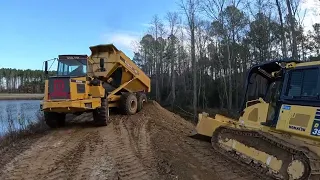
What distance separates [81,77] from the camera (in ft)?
38.5

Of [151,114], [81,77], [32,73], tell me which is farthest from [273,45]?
[32,73]

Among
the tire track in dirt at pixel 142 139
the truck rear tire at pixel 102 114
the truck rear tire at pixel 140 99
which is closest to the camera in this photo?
the tire track in dirt at pixel 142 139

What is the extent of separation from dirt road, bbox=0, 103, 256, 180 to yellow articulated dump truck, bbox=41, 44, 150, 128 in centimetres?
97

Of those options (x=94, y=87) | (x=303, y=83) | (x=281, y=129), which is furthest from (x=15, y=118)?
(x=303, y=83)

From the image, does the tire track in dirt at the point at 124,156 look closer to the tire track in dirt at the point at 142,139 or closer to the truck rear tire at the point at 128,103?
the tire track in dirt at the point at 142,139

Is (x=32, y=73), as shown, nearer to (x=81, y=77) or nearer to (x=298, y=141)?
(x=81, y=77)

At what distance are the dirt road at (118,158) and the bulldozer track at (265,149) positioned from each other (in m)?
0.21

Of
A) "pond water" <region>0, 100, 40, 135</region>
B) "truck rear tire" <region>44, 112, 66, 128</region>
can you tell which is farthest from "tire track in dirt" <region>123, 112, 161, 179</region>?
"pond water" <region>0, 100, 40, 135</region>

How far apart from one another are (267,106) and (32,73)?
120 m

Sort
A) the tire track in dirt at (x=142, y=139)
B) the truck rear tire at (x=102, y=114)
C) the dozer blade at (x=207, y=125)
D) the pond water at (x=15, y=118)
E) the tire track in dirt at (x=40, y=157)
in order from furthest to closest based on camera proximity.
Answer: the pond water at (x=15, y=118), the truck rear tire at (x=102, y=114), the dozer blade at (x=207, y=125), the tire track in dirt at (x=142, y=139), the tire track in dirt at (x=40, y=157)

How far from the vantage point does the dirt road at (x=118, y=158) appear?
255 inches

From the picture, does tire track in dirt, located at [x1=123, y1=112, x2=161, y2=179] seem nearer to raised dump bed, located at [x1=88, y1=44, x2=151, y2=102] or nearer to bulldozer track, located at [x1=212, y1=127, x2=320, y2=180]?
raised dump bed, located at [x1=88, y1=44, x2=151, y2=102]

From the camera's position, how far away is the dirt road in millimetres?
6488

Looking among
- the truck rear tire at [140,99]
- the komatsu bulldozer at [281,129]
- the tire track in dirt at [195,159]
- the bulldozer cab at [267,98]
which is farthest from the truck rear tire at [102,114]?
the bulldozer cab at [267,98]
